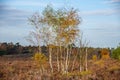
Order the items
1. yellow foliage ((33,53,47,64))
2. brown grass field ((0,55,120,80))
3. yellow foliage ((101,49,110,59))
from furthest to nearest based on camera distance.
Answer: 1. yellow foliage ((101,49,110,59))
2. yellow foliage ((33,53,47,64))
3. brown grass field ((0,55,120,80))

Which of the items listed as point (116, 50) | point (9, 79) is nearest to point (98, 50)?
point (116, 50)

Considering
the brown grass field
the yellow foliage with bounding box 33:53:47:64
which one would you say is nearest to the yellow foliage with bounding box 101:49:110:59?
the brown grass field

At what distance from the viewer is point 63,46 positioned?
2909cm

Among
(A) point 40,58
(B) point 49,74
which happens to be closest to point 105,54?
(A) point 40,58

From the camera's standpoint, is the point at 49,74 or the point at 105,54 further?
the point at 105,54

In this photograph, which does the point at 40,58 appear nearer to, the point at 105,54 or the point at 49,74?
the point at 49,74

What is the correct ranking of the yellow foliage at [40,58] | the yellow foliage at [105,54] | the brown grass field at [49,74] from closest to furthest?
the brown grass field at [49,74], the yellow foliage at [40,58], the yellow foliage at [105,54]

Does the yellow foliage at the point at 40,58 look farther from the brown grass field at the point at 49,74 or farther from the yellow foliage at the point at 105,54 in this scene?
the yellow foliage at the point at 105,54

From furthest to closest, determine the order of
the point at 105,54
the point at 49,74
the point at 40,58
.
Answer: the point at 105,54
the point at 40,58
the point at 49,74

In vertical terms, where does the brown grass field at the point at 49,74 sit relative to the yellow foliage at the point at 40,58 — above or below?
below

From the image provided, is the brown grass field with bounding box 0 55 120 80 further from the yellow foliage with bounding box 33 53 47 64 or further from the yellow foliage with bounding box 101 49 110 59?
the yellow foliage with bounding box 101 49 110 59

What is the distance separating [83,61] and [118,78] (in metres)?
17.6

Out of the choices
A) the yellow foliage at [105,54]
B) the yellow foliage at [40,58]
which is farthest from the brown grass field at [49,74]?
the yellow foliage at [105,54]

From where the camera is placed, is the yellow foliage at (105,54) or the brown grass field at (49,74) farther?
the yellow foliage at (105,54)
